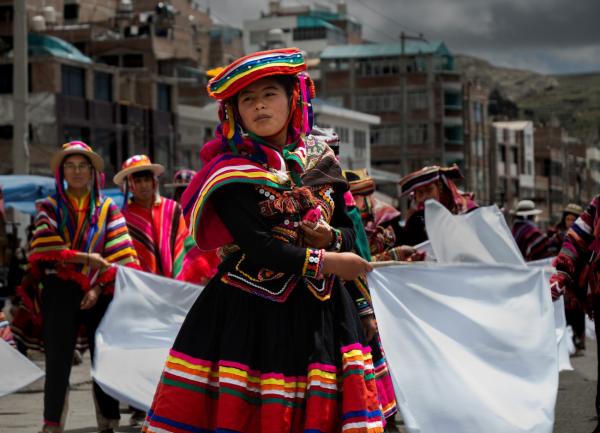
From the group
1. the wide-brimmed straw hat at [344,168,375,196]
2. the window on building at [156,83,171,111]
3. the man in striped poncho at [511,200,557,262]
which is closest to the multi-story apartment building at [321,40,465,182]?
the window on building at [156,83,171,111]

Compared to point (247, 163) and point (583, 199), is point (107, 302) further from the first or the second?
point (583, 199)

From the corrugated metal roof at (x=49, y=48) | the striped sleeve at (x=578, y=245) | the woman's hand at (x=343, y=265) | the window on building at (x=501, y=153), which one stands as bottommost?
the window on building at (x=501, y=153)

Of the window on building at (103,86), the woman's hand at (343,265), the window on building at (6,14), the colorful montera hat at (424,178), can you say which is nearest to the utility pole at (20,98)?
the colorful montera hat at (424,178)

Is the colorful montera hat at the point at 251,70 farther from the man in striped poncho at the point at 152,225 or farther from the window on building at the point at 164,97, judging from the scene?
the window on building at the point at 164,97

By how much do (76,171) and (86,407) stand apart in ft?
8.40

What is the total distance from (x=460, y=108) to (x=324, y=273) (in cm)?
10734

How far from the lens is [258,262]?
5.38 meters

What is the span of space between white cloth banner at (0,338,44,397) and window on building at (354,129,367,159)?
308ft

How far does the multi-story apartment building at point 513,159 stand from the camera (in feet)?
411

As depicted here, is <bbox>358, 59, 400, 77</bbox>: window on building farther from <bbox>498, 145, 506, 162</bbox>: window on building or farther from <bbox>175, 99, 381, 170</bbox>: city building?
<bbox>498, 145, 506, 162</bbox>: window on building

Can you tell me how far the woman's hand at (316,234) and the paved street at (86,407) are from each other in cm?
449

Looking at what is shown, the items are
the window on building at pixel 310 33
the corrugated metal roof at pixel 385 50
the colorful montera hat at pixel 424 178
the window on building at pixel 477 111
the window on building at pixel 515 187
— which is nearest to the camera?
the colorful montera hat at pixel 424 178

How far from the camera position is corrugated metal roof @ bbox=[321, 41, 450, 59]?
361 ft

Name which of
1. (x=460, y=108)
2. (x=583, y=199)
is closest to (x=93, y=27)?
(x=460, y=108)
